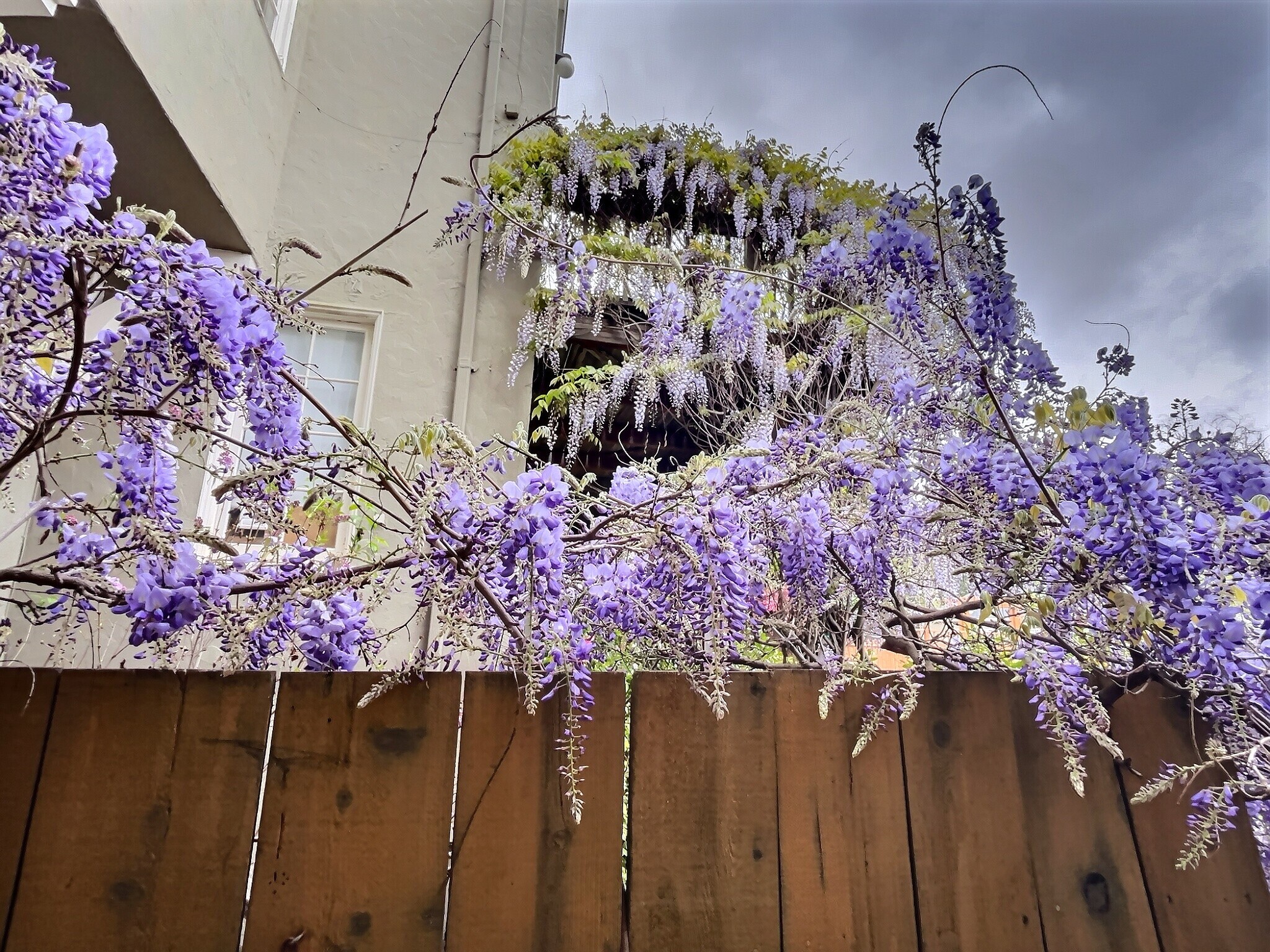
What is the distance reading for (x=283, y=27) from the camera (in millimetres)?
3879

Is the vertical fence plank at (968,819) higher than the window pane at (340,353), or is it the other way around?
the window pane at (340,353)

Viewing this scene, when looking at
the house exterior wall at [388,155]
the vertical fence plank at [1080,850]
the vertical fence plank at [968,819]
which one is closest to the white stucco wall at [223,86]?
the house exterior wall at [388,155]

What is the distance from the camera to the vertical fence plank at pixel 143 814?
3.11 ft

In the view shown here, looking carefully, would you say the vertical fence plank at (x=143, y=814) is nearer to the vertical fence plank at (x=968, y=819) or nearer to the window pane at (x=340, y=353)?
the vertical fence plank at (x=968, y=819)

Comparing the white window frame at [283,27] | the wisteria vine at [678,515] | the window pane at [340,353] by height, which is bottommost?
the wisteria vine at [678,515]

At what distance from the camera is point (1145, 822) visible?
1.18 meters

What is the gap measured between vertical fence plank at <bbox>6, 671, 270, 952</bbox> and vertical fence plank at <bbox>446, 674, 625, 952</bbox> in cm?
33

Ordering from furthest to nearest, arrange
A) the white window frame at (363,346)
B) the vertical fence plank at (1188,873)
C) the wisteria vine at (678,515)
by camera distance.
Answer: the white window frame at (363,346) → the vertical fence plank at (1188,873) → the wisteria vine at (678,515)

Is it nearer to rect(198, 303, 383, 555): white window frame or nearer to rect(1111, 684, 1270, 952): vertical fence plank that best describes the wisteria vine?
rect(1111, 684, 1270, 952): vertical fence plank

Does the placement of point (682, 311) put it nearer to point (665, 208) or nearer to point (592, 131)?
point (665, 208)

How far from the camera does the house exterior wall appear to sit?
3.31m

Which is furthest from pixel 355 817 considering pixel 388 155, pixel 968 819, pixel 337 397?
pixel 388 155

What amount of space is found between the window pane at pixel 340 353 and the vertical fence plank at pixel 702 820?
319cm

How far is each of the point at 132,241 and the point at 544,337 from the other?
9.24 ft
